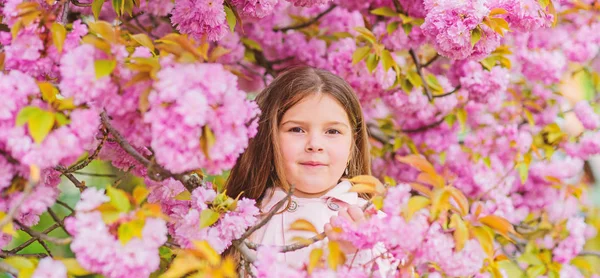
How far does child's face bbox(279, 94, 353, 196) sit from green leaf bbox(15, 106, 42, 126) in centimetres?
86

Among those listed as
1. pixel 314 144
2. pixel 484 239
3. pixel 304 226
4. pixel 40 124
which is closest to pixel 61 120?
pixel 40 124

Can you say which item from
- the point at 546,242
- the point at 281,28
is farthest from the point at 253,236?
the point at 546,242

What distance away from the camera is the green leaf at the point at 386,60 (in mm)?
2656

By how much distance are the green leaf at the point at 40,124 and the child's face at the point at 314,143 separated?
85 cm

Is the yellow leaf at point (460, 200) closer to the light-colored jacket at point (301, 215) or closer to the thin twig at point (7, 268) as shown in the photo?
the light-colored jacket at point (301, 215)

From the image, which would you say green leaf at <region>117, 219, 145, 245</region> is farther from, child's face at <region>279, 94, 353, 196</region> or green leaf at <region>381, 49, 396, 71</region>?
green leaf at <region>381, 49, 396, 71</region>

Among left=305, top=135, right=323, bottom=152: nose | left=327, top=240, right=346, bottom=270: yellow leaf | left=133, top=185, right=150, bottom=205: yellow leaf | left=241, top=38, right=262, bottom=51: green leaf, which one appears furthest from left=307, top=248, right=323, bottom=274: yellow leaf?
left=241, top=38, right=262, bottom=51: green leaf

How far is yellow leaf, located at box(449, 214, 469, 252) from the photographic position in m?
1.52

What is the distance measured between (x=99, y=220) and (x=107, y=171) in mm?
3218

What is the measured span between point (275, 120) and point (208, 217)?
58 centimetres

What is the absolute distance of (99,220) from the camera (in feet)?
4.64

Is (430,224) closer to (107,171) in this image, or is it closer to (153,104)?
(153,104)

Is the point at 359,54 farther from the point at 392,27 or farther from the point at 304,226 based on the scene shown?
the point at 304,226

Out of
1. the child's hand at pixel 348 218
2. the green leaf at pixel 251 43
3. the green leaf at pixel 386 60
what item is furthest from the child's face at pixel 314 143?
the green leaf at pixel 251 43
